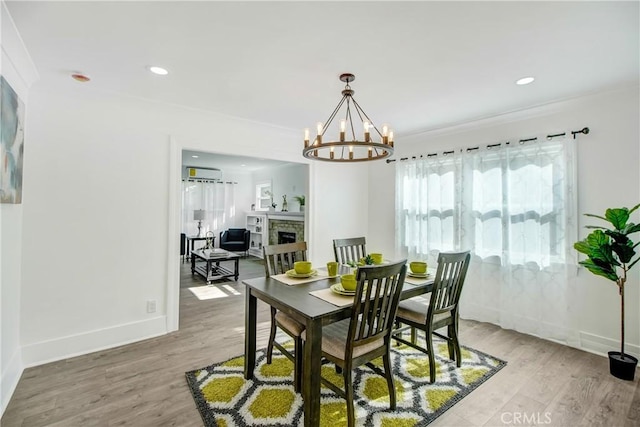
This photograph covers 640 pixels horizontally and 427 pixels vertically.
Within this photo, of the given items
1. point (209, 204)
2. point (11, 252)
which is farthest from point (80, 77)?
point (209, 204)

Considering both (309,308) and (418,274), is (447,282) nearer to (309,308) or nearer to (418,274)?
(418,274)

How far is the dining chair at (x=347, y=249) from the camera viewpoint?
323cm

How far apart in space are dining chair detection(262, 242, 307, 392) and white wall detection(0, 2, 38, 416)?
178 centimetres

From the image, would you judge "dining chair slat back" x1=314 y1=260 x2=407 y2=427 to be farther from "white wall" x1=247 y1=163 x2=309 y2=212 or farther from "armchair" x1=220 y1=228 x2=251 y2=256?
"armchair" x1=220 y1=228 x2=251 y2=256

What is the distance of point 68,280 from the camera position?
2633 millimetres

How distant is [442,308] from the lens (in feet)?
7.64

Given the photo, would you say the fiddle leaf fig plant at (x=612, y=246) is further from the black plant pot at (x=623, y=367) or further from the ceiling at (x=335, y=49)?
the ceiling at (x=335, y=49)

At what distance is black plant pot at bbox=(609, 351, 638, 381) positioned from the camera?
2.26 metres

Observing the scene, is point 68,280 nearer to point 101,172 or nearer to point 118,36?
point 101,172

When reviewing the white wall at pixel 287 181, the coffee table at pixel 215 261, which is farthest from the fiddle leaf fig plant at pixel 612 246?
the white wall at pixel 287 181

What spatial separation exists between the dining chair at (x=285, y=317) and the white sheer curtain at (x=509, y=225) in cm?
205

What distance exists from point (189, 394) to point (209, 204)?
20.9 feet

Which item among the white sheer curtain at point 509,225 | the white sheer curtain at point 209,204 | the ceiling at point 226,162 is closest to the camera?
the white sheer curtain at point 509,225

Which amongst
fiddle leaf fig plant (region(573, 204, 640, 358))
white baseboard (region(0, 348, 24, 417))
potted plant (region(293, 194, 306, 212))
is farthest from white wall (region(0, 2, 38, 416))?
potted plant (region(293, 194, 306, 212))
